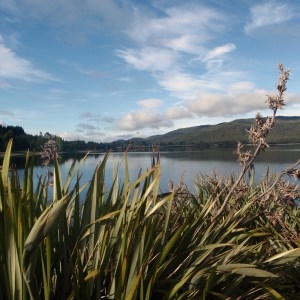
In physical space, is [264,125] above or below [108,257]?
above

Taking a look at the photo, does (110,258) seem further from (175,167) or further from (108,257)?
(175,167)

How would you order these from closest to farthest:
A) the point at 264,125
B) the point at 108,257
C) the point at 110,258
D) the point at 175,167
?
the point at 108,257 < the point at 110,258 < the point at 264,125 < the point at 175,167

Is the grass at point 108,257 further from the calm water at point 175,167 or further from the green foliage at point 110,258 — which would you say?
the calm water at point 175,167

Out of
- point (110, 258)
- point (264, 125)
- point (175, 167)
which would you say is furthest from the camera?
point (175, 167)

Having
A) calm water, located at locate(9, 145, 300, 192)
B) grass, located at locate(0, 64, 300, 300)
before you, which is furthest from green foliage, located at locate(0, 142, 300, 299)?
calm water, located at locate(9, 145, 300, 192)

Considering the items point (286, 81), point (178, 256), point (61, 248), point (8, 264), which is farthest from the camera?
point (286, 81)

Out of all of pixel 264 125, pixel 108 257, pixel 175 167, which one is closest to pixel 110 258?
pixel 108 257

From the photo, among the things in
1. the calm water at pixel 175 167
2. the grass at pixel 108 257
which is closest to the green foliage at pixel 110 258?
the grass at pixel 108 257

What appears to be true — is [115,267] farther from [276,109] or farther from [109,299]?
[276,109]

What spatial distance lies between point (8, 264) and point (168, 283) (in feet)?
3.55

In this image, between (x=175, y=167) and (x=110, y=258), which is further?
(x=175, y=167)

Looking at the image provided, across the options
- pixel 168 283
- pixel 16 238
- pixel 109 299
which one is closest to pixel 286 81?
pixel 168 283

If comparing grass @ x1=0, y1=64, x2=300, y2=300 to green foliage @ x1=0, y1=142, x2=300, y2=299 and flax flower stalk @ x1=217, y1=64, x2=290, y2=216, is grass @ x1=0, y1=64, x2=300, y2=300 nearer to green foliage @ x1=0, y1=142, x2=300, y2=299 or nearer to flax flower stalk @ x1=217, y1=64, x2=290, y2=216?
green foliage @ x1=0, y1=142, x2=300, y2=299

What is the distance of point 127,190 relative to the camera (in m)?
2.81
